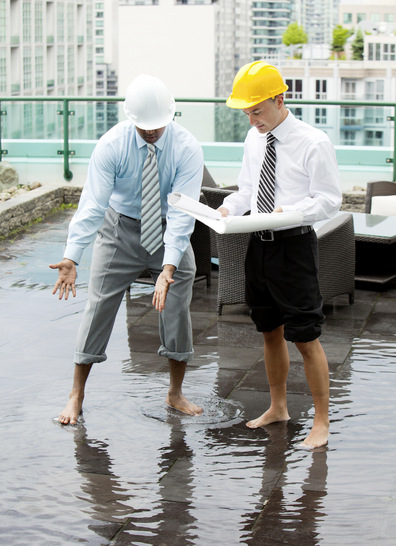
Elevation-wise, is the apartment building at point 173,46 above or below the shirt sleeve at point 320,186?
above

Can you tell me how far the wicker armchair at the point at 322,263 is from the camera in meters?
6.29

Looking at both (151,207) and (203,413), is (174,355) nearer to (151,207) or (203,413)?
(203,413)

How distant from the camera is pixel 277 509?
3467mm

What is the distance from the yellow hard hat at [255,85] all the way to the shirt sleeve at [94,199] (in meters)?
0.65

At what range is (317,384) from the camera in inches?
160

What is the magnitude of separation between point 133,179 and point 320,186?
0.88 m

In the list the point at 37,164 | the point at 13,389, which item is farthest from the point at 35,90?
the point at 13,389

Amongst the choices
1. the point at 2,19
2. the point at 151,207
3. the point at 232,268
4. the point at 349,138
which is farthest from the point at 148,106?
the point at 2,19

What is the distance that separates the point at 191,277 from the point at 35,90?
358 ft

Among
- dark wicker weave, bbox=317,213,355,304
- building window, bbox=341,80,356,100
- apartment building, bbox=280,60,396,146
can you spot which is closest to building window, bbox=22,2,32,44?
apartment building, bbox=280,60,396,146

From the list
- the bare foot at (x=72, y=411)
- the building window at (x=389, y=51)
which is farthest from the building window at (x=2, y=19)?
the building window at (x=389, y=51)

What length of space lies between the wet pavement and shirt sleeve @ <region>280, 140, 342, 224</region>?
3.51ft

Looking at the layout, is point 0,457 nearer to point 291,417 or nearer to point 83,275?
point 291,417

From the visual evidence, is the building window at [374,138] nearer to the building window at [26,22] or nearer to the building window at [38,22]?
the building window at [26,22]
